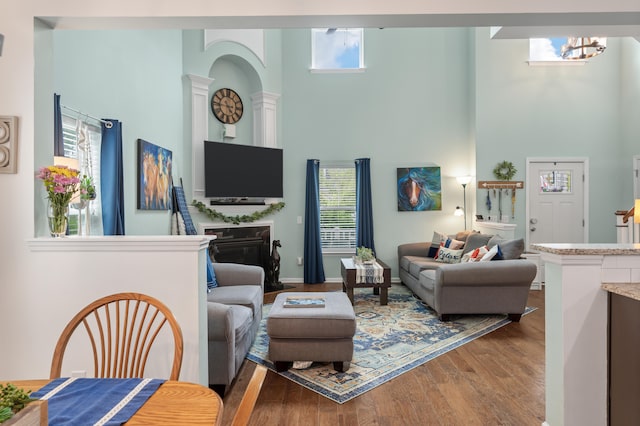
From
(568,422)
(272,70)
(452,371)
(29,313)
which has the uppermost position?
(272,70)

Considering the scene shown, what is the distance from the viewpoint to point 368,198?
7.20m

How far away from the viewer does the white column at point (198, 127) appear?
234 inches

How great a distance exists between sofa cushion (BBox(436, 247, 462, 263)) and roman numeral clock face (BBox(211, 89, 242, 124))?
158 inches

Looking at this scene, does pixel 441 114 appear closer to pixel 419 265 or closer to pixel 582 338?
pixel 419 265

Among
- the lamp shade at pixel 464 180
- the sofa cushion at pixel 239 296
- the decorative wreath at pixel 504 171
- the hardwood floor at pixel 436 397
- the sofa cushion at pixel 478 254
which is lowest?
the hardwood floor at pixel 436 397

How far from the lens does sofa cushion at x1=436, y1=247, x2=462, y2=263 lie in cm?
590

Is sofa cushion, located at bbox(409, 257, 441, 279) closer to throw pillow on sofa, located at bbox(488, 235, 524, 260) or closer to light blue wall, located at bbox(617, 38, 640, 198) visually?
throw pillow on sofa, located at bbox(488, 235, 524, 260)

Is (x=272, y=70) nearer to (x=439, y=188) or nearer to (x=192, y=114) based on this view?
(x=192, y=114)

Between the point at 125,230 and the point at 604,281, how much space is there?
415 cm

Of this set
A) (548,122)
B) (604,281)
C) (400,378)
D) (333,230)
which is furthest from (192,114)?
(548,122)

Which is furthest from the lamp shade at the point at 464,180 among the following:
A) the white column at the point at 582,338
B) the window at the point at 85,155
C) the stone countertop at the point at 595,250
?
the window at the point at 85,155

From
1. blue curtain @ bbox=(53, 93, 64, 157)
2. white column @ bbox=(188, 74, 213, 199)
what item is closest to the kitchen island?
blue curtain @ bbox=(53, 93, 64, 157)

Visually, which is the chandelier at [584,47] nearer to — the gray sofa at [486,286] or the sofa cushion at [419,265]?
the gray sofa at [486,286]

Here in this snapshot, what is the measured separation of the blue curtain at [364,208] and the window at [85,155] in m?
4.40
